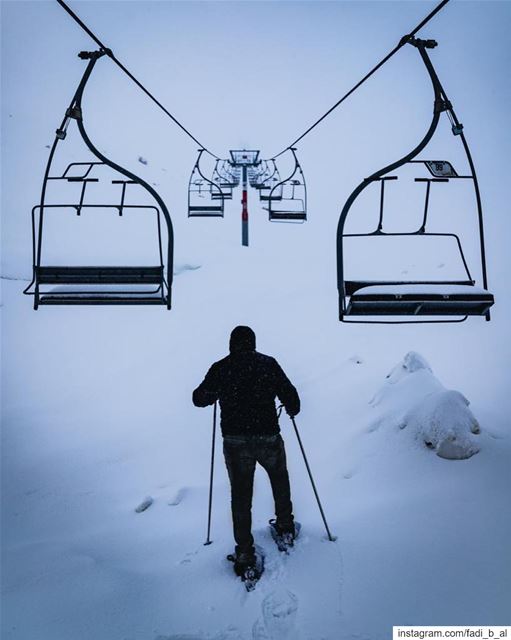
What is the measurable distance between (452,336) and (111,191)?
62.8ft

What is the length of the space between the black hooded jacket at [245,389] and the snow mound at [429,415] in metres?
3.15

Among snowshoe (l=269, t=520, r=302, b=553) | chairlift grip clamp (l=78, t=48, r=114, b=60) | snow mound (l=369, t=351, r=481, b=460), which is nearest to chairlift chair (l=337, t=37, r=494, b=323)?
snowshoe (l=269, t=520, r=302, b=553)

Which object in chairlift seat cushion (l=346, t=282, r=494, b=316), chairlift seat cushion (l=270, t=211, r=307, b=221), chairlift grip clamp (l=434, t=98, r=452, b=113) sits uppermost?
chairlift seat cushion (l=270, t=211, r=307, b=221)

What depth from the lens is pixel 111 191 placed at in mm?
23625

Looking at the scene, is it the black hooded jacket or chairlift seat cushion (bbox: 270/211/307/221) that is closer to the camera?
the black hooded jacket

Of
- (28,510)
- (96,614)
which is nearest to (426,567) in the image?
(96,614)

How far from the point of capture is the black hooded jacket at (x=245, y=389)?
3.75 meters

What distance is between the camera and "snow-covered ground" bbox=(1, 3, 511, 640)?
3.42 metres

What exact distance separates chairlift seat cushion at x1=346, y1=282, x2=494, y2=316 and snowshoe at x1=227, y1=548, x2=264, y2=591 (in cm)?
235

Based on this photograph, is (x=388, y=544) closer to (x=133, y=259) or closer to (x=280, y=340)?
(x=280, y=340)

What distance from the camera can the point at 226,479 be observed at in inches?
266

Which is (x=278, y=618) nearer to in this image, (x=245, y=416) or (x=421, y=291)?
(x=245, y=416)

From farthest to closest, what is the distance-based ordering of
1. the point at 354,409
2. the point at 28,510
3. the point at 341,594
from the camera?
the point at 354,409 < the point at 28,510 < the point at 341,594

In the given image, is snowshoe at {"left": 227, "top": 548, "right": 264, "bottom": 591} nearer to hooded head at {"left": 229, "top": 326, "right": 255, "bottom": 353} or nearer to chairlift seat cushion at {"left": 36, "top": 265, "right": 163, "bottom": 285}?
hooded head at {"left": 229, "top": 326, "right": 255, "bottom": 353}
